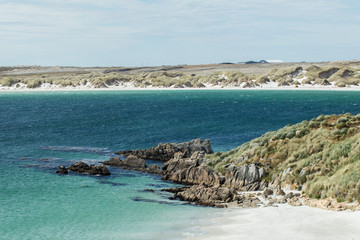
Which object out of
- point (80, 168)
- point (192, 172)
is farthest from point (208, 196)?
point (80, 168)

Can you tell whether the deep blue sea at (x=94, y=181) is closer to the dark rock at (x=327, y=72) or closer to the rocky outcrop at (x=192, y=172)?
the rocky outcrop at (x=192, y=172)

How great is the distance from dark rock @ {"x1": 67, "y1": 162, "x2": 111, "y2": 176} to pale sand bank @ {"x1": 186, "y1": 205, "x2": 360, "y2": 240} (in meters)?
12.9

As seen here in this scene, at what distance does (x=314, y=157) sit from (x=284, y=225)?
824cm

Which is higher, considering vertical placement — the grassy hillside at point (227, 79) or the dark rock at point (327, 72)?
the dark rock at point (327, 72)

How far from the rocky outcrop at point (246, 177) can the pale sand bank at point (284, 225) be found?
14.7ft

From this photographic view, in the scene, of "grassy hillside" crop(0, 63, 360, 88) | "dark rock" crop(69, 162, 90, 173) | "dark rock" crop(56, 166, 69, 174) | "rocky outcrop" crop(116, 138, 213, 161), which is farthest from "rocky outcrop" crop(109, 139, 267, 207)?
"grassy hillside" crop(0, 63, 360, 88)

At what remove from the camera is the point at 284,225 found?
1973cm

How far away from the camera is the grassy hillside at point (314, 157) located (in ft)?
76.5

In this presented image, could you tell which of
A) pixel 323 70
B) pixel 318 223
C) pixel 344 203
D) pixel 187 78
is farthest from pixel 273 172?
pixel 187 78

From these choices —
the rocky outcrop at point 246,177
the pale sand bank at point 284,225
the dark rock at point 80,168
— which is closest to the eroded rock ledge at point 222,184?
the rocky outcrop at point 246,177

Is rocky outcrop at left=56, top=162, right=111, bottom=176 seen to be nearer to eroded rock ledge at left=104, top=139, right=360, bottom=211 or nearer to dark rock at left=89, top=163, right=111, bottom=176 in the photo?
dark rock at left=89, top=163, right=111, bottom=176

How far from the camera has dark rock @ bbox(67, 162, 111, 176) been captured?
32.5m

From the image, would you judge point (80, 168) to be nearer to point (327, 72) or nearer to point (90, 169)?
point (90, 169)

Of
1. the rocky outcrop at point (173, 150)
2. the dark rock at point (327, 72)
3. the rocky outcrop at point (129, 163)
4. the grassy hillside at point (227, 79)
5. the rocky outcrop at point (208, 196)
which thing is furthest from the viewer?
the dark rock at point (327, 72)
